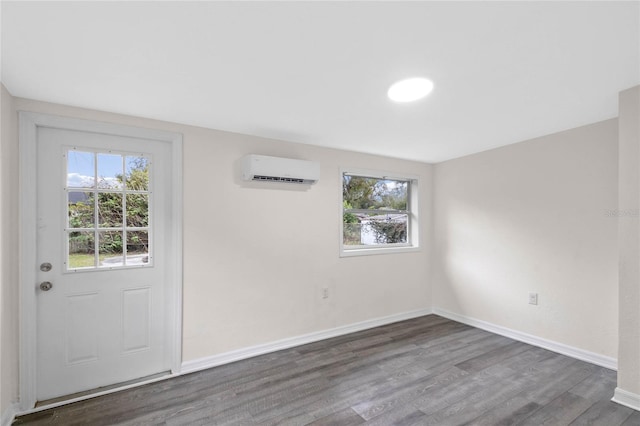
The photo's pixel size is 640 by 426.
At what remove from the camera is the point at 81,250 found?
2.31m

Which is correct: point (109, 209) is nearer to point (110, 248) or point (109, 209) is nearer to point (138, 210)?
point (138, 210)

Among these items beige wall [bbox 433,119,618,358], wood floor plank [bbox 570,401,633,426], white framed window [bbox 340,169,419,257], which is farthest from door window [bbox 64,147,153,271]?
beige wall [bbox 433,119,618,358]

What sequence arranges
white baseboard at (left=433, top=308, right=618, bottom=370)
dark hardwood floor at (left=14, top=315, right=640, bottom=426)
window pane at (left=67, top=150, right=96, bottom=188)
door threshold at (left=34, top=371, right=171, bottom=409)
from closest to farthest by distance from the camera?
dark hardwood floor at (left=14, top=315, right=640, bottom=426)
door threshold at (left=34, top=371, right=171, bottom=409)
window pane at (left=67, top=150, right=96, bottom=188)
white baseboard at (left=433, top=308, right=618, bottom=370)

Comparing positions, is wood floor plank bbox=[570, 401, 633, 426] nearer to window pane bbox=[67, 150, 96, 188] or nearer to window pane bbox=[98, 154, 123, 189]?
window pane bbox=[98, 154, 123, 189]

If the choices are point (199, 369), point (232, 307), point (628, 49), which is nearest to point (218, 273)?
point (232, 307)

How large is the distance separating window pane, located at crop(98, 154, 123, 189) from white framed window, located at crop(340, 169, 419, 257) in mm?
2230

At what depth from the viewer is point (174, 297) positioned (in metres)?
2.56

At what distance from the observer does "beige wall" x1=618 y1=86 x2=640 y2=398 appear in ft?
6.64

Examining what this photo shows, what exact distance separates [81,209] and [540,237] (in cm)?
423

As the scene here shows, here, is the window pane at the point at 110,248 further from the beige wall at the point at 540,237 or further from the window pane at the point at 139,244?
the beige wall at the point at 540,237

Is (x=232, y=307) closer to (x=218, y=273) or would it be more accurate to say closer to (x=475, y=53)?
(x=218, y=273)

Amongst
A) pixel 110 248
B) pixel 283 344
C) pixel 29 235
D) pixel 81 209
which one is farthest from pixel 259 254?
pixel 29 235

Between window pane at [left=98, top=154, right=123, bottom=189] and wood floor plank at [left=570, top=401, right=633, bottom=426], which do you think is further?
window pane at [left=98, top=154, right=123, bottom=189]

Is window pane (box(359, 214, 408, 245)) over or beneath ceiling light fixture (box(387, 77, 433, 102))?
beneath
